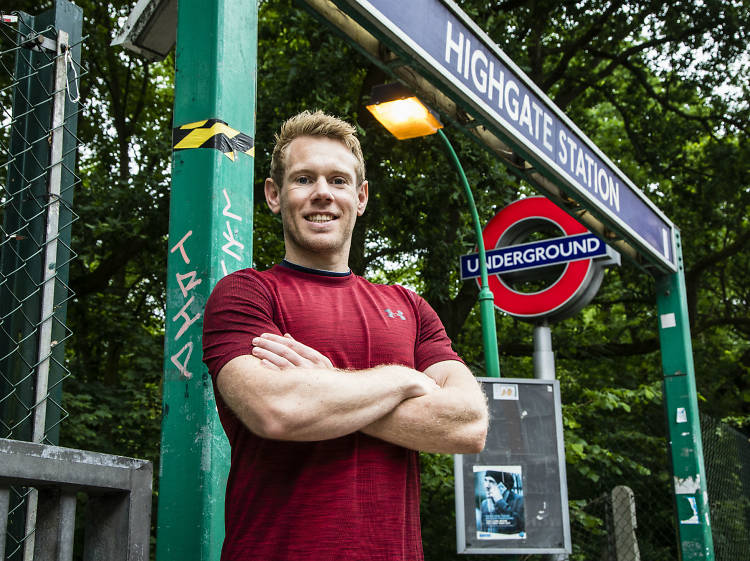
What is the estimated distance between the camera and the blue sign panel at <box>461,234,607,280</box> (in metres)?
6.39

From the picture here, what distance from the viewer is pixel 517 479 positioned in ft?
19.4

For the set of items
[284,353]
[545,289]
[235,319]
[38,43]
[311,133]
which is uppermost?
[545,289]

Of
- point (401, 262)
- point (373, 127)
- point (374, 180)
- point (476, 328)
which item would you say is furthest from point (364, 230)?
point (476, 328)

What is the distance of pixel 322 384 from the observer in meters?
1.91

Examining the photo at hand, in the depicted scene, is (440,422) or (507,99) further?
(507,99)

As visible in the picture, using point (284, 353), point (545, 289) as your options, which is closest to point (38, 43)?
point (284, 353)

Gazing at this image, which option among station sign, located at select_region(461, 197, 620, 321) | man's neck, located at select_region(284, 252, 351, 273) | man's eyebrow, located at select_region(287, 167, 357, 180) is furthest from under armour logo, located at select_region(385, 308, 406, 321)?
station sign, located at select_region(461, 197, 620, 321)

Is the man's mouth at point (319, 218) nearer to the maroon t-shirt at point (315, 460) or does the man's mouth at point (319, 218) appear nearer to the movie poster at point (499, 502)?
the maroon t-shirt at point (315, 460)

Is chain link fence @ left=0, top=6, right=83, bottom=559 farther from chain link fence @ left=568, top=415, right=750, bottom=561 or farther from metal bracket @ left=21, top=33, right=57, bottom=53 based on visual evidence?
chain link fence @ left=568, top=415, right=750, bottom=561

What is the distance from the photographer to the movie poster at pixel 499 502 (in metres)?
5.75

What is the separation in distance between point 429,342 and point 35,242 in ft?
4.59

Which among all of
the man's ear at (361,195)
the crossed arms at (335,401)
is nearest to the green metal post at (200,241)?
the man's ear at (361,195)

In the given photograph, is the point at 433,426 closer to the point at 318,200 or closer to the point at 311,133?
the point at 318,200

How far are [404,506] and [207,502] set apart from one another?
63 centimetres
